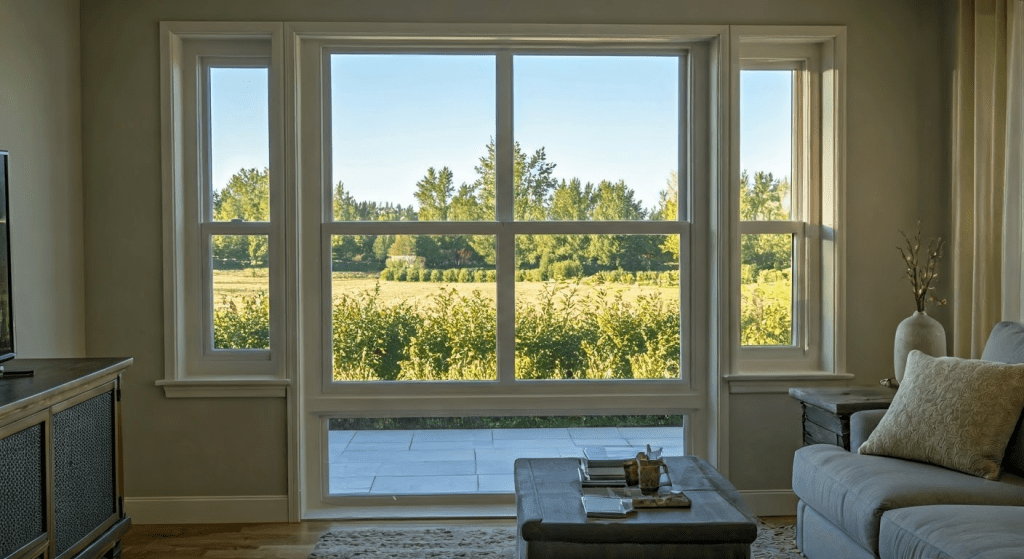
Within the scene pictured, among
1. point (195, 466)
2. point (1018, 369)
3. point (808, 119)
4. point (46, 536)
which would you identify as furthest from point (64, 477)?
point (808, 119)

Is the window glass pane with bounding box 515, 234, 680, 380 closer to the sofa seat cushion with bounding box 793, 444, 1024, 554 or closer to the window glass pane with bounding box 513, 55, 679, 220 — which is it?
the window glass pane with bounding box 513, 55, 679, 220

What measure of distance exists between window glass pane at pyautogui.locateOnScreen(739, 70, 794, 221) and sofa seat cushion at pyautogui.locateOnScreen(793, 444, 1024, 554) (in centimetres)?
149

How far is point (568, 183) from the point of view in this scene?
13.7ft

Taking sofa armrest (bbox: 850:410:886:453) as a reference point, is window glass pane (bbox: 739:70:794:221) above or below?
above

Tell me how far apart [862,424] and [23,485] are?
2.85 meters

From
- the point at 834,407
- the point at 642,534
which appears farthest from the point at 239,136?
the point at 834,407

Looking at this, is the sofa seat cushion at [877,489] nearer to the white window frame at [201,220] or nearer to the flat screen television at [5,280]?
the white window frame at [201,220]

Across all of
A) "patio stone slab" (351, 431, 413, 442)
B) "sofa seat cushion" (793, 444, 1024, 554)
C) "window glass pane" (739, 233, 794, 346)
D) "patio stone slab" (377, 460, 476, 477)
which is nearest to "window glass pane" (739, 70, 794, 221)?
"window glass pane" (739, 233, 794, 346)

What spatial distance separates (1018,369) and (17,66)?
3.85 meters

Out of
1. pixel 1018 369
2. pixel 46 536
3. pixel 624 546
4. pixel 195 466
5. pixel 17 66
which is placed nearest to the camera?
pixel 624 546

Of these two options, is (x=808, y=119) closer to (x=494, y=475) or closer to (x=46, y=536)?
(x=494, y=475)

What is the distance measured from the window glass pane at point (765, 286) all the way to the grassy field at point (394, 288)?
0.36m

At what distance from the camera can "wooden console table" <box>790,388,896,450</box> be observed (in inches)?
134

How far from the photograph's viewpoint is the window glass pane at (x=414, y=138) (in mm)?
4121
